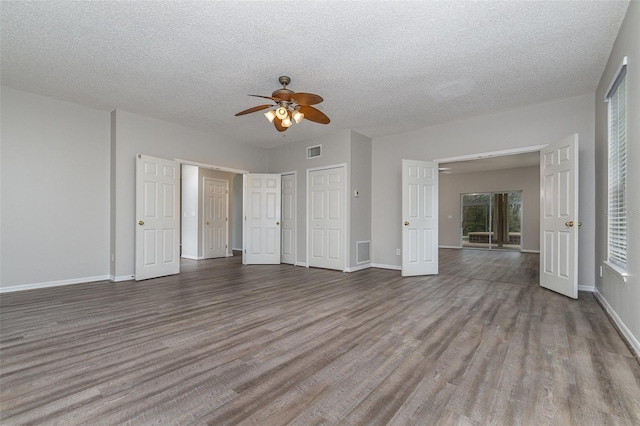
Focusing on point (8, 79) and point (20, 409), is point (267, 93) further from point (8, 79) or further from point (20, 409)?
point (20, 409)

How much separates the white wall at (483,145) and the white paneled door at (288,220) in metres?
1.78

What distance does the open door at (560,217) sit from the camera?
3717 millimetres

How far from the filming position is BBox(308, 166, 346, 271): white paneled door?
581 cm

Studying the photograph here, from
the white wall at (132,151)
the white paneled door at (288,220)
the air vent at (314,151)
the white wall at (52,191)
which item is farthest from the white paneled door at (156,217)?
the air vent at (314,151)

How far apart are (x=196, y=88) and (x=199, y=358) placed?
133 inches

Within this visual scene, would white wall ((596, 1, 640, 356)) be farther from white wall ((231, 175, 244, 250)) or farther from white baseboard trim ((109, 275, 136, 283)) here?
white wall ((231, 175, 244, 250))

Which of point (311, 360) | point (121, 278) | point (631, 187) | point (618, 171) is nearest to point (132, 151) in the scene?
point (121, 278)

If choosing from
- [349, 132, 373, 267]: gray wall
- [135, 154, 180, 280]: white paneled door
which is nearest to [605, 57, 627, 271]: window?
[349, 132, 373, 267]: gray wall

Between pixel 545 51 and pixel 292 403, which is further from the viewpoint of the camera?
pixel 545 51

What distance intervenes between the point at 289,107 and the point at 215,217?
5437mm

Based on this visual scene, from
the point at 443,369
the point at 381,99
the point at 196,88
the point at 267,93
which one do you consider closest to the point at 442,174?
the point at 381,99

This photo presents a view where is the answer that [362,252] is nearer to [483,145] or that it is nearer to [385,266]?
[385,266]

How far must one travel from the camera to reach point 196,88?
3.98m

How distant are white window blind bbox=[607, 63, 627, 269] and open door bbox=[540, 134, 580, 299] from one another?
1.47 feet
